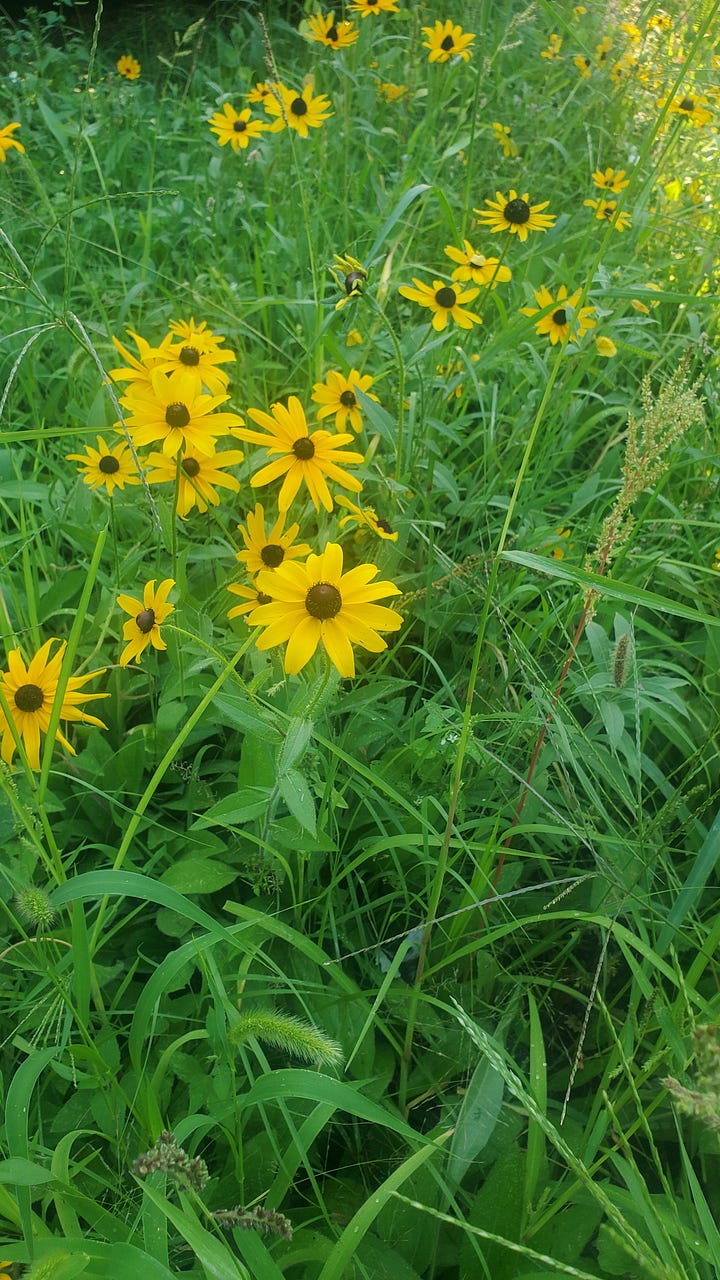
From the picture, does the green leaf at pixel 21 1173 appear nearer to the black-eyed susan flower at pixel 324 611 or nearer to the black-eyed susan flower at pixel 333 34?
the black-eyed susan flower at pixel 324 611

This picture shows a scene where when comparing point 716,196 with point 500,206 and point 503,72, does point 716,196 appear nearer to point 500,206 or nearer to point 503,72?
point 500,206

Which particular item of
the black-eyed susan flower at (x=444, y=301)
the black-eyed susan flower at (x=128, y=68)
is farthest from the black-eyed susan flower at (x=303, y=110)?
the black-eyed susan flower at (x=128, y=68)

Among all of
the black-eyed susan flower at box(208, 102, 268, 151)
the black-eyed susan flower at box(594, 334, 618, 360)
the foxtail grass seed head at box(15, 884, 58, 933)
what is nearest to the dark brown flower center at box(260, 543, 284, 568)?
the foxtail grass seed head at box(15, 884, 58, 933)

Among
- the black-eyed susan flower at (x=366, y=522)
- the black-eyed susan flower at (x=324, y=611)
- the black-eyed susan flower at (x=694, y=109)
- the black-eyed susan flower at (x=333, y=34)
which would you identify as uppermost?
the black-eyed susan flower at (x=694, y=109)

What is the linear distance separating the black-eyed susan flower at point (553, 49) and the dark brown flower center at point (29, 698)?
350 centimetres

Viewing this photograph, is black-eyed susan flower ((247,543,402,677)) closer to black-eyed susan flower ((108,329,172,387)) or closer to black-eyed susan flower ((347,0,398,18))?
black-eyed susan flower ((108,329,172,387))

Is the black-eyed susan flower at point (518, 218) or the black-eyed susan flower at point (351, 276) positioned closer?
the black-eyed susan flower at point (351, 276)

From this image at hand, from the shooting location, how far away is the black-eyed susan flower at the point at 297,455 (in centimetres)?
125

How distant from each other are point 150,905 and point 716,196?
2.80m

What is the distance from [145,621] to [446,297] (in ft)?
3.47

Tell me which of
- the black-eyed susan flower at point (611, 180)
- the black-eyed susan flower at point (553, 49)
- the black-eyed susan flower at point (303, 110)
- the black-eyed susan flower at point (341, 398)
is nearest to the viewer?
the black-eyed susan flower at point (341, 398)

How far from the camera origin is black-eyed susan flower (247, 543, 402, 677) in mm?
891

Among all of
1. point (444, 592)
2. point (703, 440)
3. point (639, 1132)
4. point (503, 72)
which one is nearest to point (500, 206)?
point (703, 440)

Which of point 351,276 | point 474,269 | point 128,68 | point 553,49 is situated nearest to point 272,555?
point 351,276
